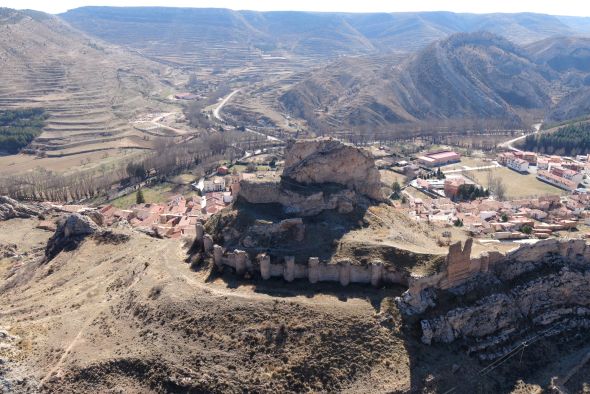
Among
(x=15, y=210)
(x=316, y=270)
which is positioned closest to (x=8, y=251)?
(x=15, y=210)

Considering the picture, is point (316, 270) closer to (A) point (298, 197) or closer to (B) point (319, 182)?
(A) point (298, 197)

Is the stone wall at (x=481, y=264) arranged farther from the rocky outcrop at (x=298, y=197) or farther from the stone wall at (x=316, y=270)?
the rocky outcrop at (x=298, y=197)

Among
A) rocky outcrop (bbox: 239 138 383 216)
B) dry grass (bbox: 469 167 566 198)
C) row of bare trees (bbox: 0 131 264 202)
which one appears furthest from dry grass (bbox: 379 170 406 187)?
rocky outcrop (bbox: 239 138 383 216)

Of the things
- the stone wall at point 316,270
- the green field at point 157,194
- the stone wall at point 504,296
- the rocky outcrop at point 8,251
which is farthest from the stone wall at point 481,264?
the green field at point 157,194

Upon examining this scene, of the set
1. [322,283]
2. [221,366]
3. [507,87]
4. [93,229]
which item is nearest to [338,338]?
[322,283]

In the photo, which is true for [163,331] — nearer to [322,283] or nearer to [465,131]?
[322,283]

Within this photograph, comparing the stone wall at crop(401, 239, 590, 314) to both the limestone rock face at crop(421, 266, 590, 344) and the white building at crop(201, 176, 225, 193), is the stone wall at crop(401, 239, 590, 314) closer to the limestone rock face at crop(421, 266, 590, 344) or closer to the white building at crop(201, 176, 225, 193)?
the limestone rock face at crop(421, 266, 590, 344)
